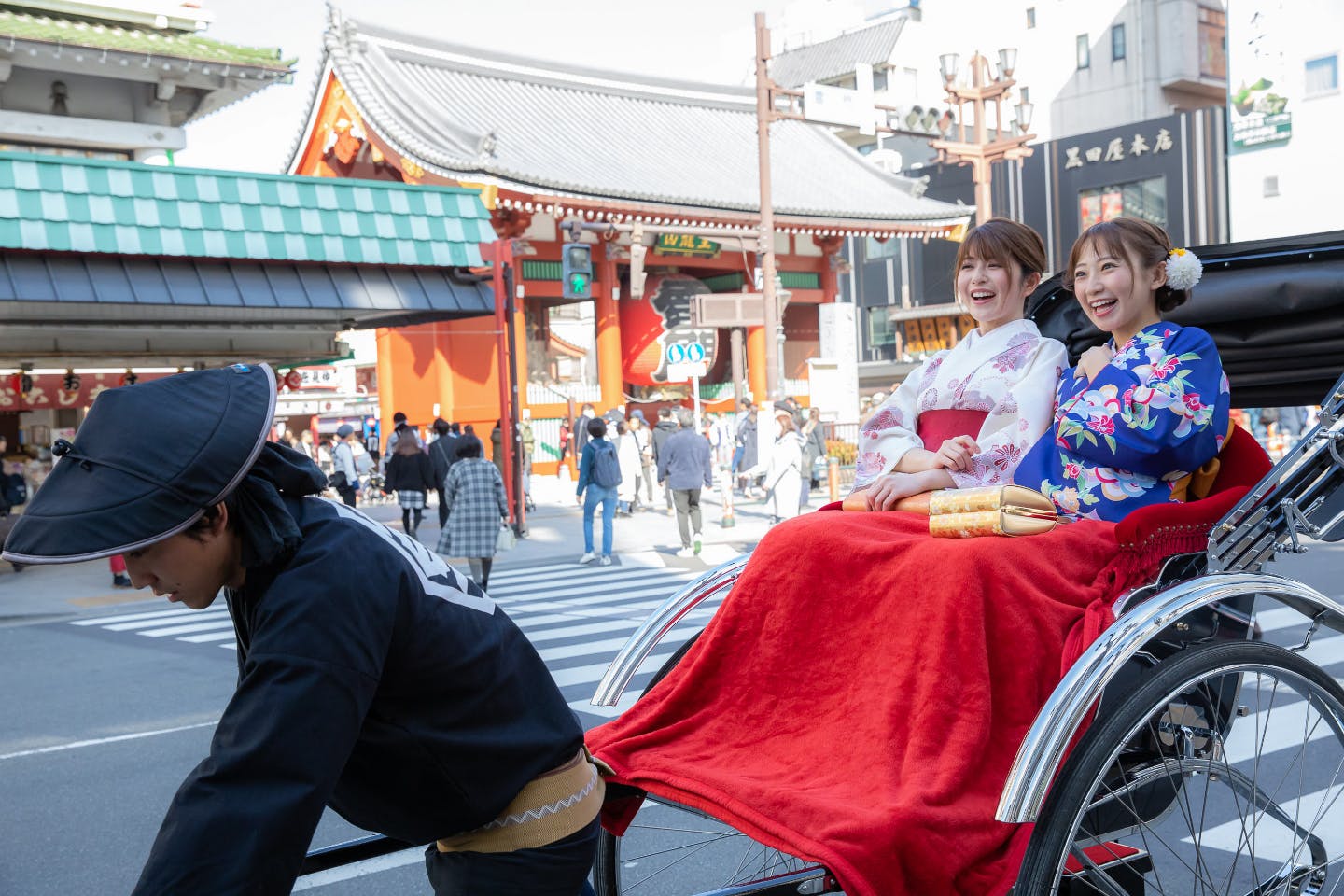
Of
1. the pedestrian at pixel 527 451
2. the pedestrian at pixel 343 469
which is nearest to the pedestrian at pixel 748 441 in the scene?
the pedestrian at pixel 527 451

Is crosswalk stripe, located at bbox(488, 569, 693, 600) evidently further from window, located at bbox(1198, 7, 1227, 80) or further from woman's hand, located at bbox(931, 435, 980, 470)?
window, located at bbox(1198, 7, 1227, 80)

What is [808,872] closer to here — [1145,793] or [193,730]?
[1145,793]

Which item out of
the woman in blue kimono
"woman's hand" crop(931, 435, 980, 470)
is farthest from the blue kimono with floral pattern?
"woman's hand" crop(931, 435, 980, 470)

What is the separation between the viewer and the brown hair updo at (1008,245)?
10.1ft

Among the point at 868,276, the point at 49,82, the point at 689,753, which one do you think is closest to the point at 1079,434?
the point at 689,753

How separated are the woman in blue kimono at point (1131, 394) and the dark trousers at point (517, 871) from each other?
1519 mm

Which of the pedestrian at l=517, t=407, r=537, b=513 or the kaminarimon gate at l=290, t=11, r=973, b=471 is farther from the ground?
the kaminarimon gate at l=290, t=11, r=973, b=471

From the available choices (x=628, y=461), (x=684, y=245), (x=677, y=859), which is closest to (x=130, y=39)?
(x=628, y=461)

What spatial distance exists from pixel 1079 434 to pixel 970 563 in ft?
2.04

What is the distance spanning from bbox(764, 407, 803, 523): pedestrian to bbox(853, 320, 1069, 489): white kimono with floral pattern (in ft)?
28.4

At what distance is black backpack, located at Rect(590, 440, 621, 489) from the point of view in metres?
12.2

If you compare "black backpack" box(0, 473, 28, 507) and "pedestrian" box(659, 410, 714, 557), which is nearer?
"pedestrian" box(659, 410, 714, 557)

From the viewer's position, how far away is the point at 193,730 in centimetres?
557

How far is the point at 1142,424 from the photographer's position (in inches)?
101
